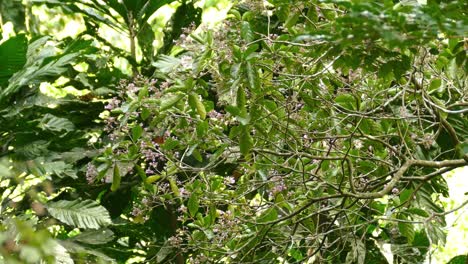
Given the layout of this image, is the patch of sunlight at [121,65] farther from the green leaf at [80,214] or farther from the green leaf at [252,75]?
the green leaf at [252,75]

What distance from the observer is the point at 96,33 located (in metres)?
4.07

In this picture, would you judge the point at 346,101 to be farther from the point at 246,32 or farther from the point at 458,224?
the point at 458,224

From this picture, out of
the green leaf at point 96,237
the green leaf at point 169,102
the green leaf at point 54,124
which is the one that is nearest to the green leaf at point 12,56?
the green leaf at point 54,124

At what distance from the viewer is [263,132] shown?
2512 mm

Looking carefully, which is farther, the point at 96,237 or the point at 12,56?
the point at 12,56

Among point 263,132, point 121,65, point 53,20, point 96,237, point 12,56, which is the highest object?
point 12,56

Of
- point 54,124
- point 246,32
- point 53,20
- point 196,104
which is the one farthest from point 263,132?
point 53,20

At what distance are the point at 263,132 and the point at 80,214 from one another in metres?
0.94

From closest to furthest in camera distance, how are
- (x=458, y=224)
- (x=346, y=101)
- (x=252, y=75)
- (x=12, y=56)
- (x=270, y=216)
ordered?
(x=252, y=75)
(x=346, y=101)
(x=270, y=216)
(x=12, y=56)
(x=458, y=224)

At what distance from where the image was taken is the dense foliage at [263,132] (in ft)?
7.21

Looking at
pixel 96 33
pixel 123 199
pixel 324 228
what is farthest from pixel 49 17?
pixel 324 228

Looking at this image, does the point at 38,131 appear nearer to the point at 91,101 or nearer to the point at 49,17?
the point at 91,101

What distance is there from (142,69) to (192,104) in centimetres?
144

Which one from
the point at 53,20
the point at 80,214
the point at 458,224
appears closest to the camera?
the point at 80,214
